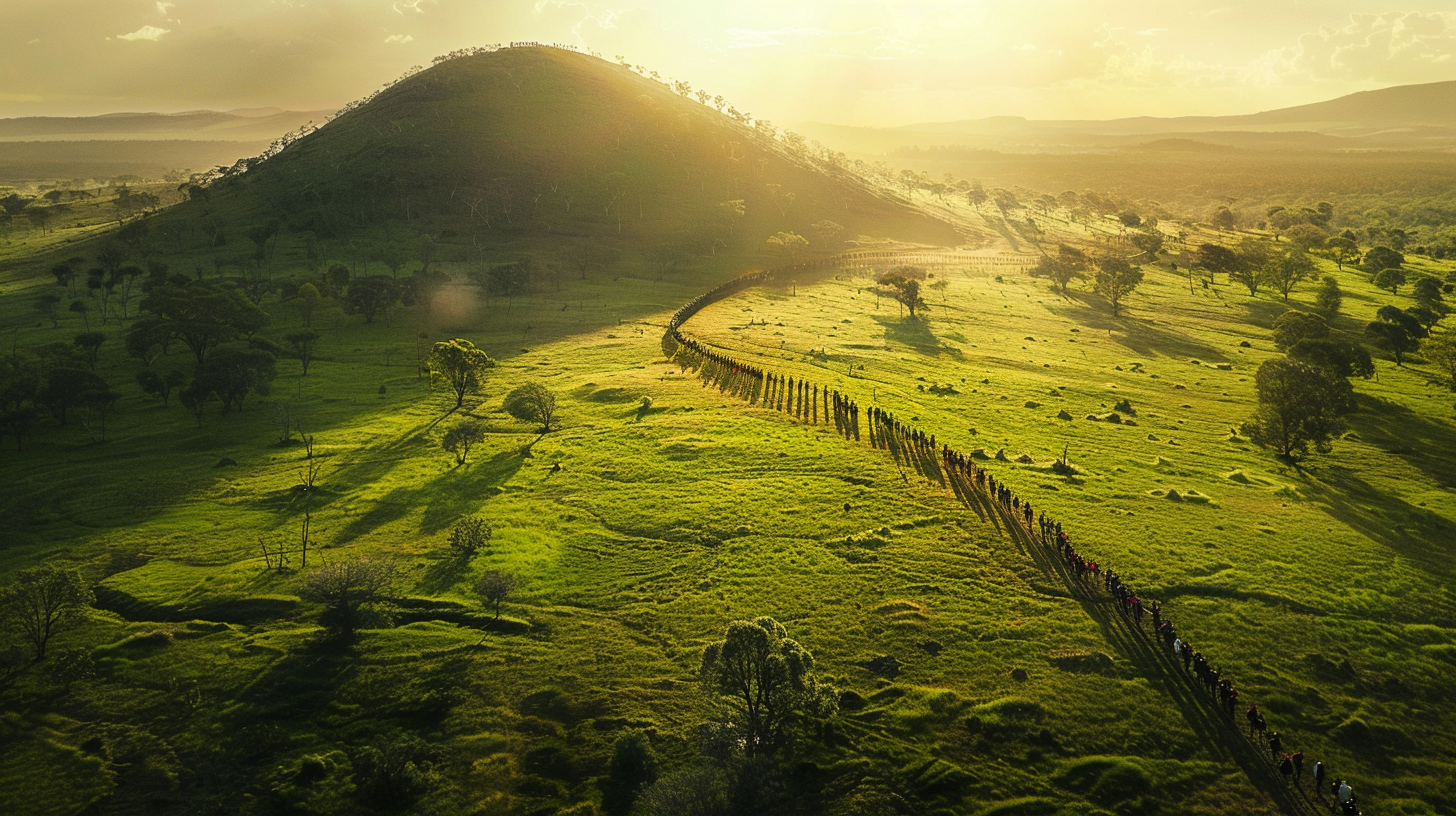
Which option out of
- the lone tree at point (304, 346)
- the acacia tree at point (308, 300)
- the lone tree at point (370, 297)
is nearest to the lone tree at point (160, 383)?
the lone tree at point (304, 346)

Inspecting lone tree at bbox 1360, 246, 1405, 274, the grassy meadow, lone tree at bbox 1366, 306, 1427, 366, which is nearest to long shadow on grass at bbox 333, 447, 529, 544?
the grassy meadow

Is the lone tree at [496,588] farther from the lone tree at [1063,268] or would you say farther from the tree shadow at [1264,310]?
the lone tree at [1063,268]

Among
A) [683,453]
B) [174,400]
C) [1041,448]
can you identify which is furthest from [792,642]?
[174,400]

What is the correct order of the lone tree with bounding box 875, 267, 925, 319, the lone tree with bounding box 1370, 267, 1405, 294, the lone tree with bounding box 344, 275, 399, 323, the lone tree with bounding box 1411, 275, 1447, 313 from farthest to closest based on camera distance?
1. the lone tree with bounding box 1370, 267, 1405, 294
2. the lone tree with bounding box 1411, 275, 1447, 313
3. the lone tree with bounding box 875, 267, 925, 319
4. the lone tree with bounding box 344, 275, 399, 323

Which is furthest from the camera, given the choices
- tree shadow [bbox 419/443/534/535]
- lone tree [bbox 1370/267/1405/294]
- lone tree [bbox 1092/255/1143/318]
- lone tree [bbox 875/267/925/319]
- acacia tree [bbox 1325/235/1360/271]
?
acacia tree [bbox 1325/235/1360/271]

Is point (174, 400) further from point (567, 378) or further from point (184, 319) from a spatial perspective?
point (567, 378)

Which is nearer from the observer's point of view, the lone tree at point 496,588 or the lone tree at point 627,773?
the lone tree at point 627,773

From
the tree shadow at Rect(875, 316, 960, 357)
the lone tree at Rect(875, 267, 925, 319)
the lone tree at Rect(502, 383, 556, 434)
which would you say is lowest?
the lone tree at Rect(502, 383, 556, 434)

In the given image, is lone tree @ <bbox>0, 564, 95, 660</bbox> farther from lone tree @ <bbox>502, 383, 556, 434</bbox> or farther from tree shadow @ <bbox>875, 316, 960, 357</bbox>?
tree shadow @ <bbox>875, 316, 960, 357</bbox>
